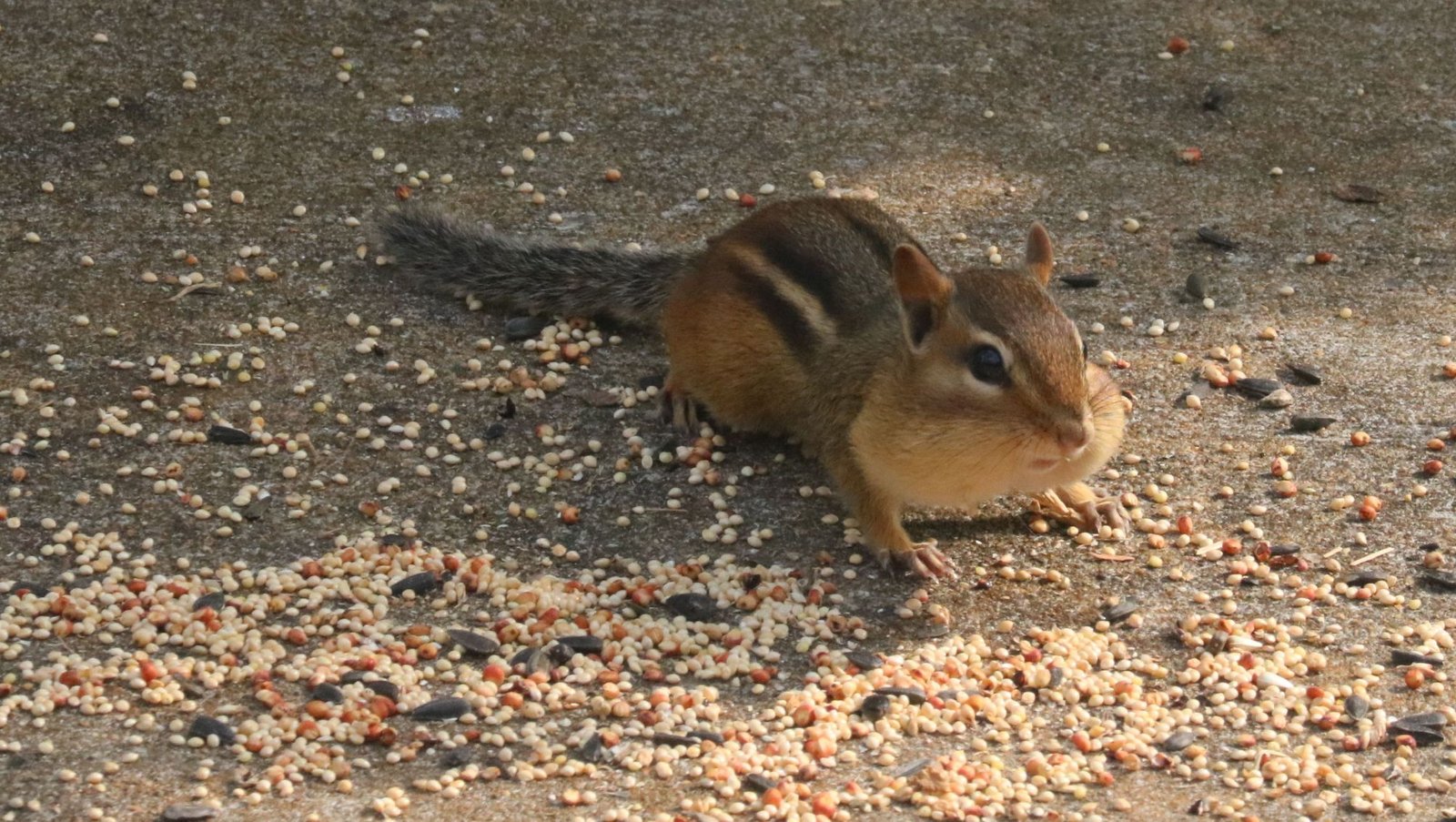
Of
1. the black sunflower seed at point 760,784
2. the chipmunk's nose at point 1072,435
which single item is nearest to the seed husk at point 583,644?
the black sunflower seed at point 760,784

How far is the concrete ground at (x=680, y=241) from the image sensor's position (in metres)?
4.61

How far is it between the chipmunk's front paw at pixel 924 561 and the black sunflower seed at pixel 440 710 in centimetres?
116

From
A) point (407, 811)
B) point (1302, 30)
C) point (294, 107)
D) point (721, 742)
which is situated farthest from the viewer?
point (1302, 30)

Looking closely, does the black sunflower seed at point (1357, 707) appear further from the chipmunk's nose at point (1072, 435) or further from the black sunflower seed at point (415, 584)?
the black sunflower seed at point (415, 584)

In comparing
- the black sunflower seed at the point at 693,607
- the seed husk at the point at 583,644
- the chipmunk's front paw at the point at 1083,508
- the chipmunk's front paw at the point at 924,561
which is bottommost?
the seed husk at the point at 583,644

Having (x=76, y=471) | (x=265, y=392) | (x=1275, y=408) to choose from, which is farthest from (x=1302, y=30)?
(x=76, y=471)

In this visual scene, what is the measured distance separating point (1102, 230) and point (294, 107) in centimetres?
286

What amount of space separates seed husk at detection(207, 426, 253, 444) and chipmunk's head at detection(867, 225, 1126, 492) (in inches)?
71.9

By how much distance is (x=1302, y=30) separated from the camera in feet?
24.7

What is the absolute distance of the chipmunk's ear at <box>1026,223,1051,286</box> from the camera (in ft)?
15.6

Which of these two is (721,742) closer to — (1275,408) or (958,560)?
(958,560)

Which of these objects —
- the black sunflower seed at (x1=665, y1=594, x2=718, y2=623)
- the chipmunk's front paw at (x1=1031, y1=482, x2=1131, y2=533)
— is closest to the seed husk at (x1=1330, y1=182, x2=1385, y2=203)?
the chipmunk's front paw at (x1=1031, y1=482, x2=1131, y2=533)

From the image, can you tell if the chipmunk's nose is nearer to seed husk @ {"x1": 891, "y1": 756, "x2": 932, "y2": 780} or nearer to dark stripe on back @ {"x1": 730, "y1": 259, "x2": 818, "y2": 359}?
seed husk @ {"x1": 891, "y1": 756, "x2": 932, "y2": 780}

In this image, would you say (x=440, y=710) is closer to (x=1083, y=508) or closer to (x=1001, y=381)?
(x=1001, y=381)
